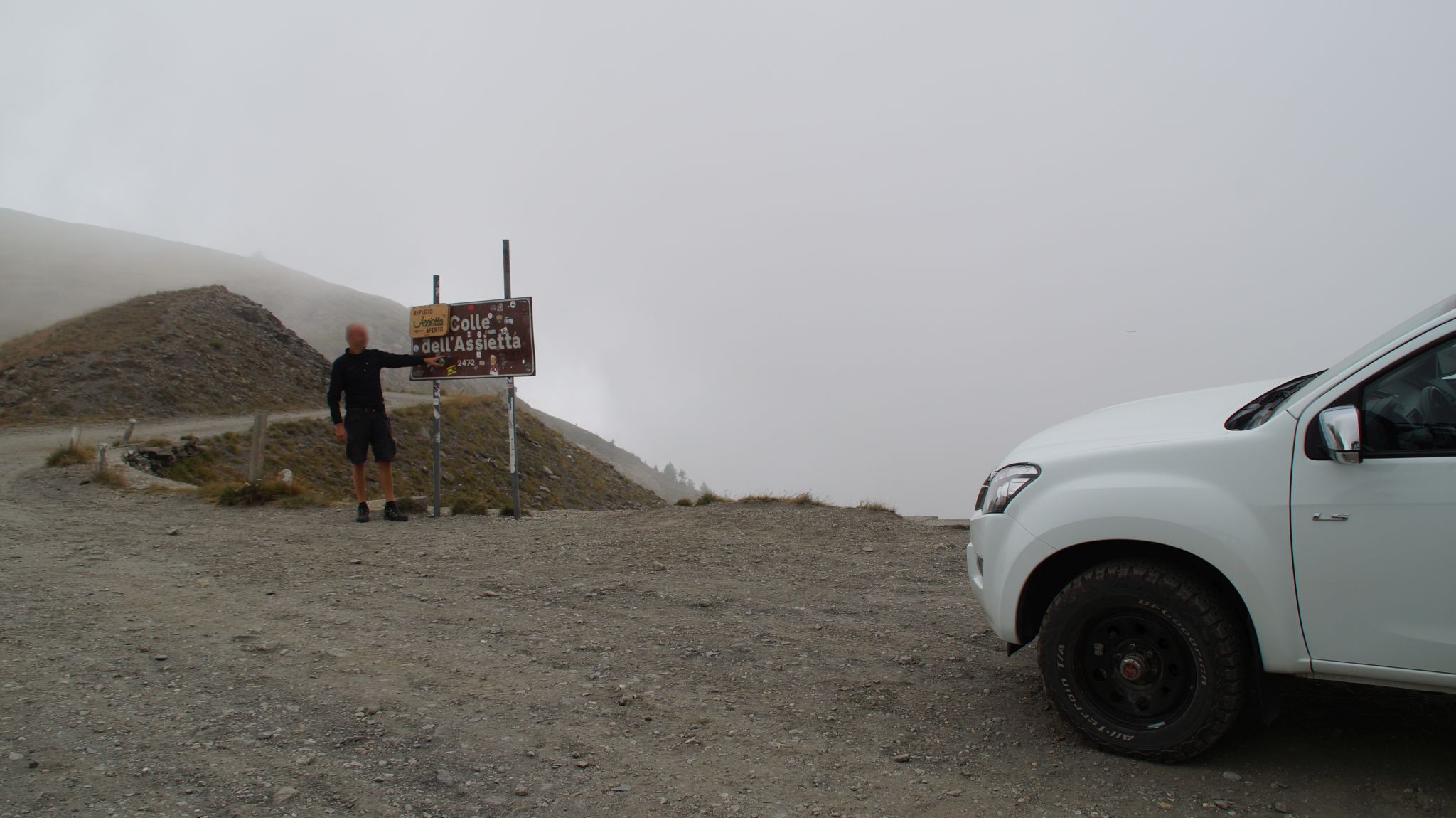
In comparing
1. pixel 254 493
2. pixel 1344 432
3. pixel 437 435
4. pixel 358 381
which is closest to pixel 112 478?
pixel 254 493

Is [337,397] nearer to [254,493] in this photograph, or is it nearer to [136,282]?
[254,493]

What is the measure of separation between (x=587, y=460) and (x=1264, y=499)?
35184 mm

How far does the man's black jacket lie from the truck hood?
7.71 m

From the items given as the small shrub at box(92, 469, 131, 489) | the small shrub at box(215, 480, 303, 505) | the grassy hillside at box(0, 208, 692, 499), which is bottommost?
the small shrub at box(215, 480, 303, 505)

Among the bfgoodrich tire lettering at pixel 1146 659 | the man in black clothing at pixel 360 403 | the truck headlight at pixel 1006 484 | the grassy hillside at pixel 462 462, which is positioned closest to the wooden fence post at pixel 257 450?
the man in black clothing at pixel 360 403

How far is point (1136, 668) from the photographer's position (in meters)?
3.22

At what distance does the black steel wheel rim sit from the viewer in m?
3.16

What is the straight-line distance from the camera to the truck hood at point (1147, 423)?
3.40 meters

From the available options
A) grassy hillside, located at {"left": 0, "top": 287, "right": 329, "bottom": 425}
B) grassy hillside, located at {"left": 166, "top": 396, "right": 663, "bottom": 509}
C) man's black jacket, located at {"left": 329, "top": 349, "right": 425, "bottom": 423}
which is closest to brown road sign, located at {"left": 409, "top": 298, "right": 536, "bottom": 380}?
man's black jacket, located at {"left": 329, "top": 349, "right": 425, "bottom": 423}

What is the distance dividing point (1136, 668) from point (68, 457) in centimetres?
1766

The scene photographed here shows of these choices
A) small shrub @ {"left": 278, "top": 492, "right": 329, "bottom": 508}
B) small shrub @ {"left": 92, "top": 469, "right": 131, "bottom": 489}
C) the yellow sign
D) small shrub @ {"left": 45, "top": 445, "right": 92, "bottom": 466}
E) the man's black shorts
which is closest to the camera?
the man's black shorts

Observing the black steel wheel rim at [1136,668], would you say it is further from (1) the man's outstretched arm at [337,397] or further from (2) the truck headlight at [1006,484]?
(1) the man's outstretched arm at [337,397]

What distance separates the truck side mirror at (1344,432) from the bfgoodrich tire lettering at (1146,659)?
0.69m

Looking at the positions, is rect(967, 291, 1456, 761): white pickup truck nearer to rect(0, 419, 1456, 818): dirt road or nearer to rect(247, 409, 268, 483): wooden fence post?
rect(0, 419, 1456, 818): dirt road
